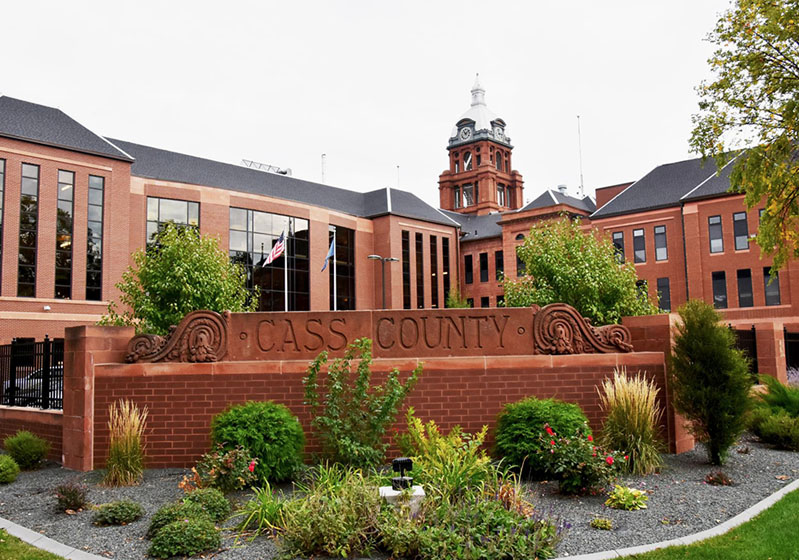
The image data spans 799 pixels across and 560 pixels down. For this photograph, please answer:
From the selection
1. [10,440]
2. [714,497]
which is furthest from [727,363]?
[10,440]

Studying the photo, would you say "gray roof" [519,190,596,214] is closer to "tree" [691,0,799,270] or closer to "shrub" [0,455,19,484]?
"tree" [691,0,799,270]

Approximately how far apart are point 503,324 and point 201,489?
5.43 meters

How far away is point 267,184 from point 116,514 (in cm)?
4609

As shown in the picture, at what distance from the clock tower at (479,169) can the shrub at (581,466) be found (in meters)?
83.1

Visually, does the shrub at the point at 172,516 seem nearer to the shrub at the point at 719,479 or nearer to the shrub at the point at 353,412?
the shrub at the point at 353,412

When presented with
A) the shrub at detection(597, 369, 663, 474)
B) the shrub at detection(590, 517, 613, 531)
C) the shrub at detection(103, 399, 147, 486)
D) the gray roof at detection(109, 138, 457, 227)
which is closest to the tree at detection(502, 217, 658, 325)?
the shrub at detection(597, 369, 663, 474)

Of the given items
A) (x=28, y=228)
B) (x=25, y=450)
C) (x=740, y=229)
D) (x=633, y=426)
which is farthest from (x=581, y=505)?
(x=740, y=229)

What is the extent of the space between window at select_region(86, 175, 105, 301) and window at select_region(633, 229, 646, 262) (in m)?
38.6

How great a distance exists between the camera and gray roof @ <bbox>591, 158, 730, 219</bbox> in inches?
1892

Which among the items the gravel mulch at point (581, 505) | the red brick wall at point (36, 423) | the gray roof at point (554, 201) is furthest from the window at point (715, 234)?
the red brick wall at point (36, 423)

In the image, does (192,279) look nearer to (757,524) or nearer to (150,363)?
(150,363)

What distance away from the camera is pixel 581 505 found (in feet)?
25.9

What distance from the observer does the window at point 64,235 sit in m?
38.1

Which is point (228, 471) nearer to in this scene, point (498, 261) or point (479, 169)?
point (498, 261)
